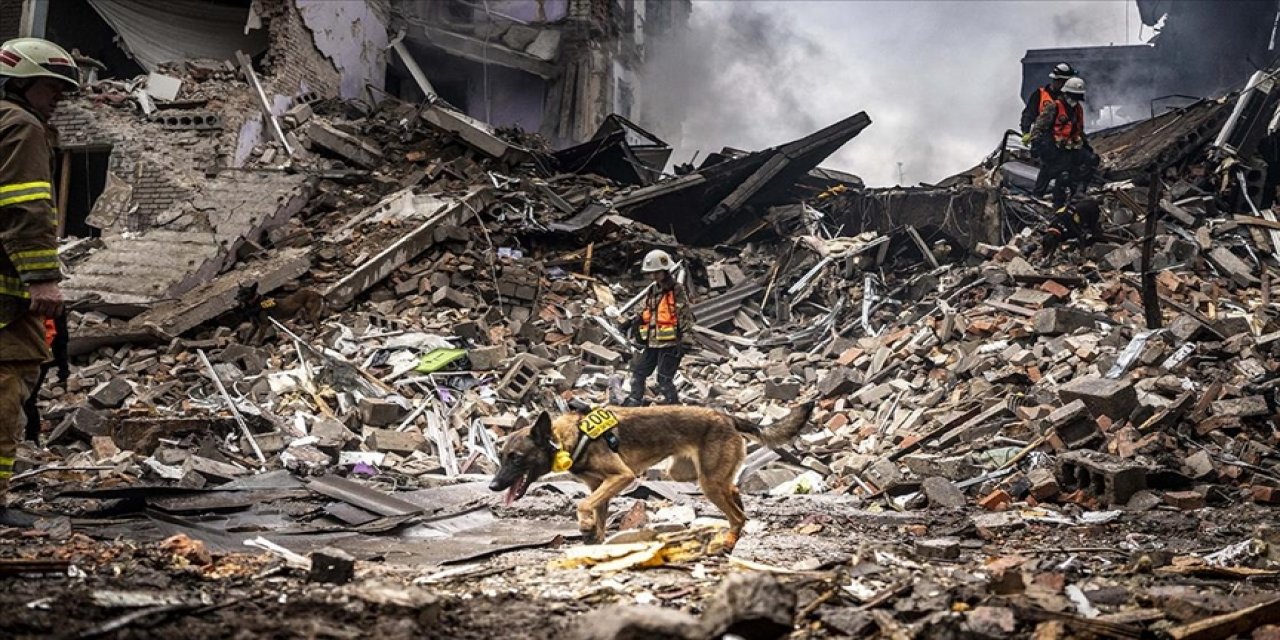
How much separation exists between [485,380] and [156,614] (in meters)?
7.88

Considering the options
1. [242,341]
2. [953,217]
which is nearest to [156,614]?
[242,341]

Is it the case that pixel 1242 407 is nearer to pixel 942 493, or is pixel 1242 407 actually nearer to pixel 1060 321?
pixel 1060 321

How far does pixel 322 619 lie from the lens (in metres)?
2.84

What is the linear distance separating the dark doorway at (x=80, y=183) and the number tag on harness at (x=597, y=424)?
14.6 metres

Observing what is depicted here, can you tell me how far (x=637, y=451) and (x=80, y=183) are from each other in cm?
1559

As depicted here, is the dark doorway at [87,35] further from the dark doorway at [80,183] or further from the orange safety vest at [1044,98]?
the orange safety vest at [1044,98]

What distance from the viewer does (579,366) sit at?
446 inches

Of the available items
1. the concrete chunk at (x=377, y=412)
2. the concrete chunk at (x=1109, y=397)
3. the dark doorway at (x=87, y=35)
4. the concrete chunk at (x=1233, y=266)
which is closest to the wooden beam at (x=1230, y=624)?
the concrete chunk at (x=1109, y=397)

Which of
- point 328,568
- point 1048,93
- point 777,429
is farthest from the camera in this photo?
point 1048,93

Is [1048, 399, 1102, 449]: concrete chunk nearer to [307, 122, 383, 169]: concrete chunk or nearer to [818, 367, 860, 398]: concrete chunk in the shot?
[818, 367, 860, 398]: concrete chunk

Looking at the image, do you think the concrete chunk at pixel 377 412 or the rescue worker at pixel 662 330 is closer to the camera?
the rescue worker at pixel 662 330

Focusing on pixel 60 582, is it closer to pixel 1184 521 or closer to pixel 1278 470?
pixel 1184 521

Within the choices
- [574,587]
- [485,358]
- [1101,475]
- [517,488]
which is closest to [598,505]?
[517,488]

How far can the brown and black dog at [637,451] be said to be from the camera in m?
5.17
